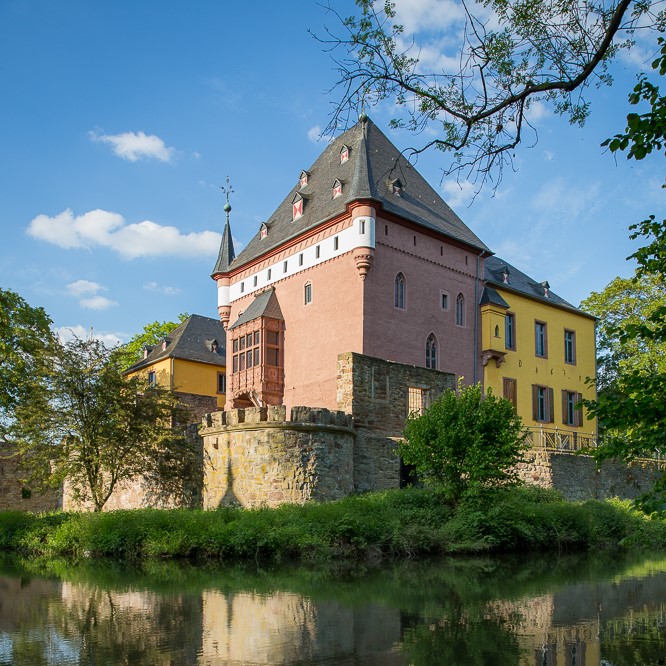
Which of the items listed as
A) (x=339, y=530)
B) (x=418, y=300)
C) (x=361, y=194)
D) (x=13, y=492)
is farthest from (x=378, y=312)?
(x=13, y=492)

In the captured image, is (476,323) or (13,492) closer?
(476,323)

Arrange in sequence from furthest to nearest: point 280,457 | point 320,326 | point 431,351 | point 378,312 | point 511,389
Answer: point 511,389 → point 431,351 → point 320,326 → point 378,312 → point 280,457

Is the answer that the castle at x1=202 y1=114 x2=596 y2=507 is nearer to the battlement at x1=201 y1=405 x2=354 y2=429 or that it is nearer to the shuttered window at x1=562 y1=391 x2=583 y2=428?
the shuttered window at x1=562 y1=391 x2=583 y2=428

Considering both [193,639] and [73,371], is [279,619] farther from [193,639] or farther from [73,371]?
[73,371]

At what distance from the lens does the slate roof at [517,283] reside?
38094mm

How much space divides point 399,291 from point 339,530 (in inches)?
645

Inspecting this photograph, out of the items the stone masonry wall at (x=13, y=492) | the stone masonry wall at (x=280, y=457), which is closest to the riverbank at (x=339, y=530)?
the stone masonry wall at (x=280, y=457)

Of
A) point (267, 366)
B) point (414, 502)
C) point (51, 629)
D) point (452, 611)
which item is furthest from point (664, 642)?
point (267, 366)

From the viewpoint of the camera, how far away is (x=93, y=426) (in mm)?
24312

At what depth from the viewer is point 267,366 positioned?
1352 inches

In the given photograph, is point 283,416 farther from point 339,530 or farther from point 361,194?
point 361,194

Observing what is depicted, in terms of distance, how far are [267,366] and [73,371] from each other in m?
11.4

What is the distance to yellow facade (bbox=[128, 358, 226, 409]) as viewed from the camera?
4291cm

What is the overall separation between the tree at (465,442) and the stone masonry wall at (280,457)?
90.9 inches
